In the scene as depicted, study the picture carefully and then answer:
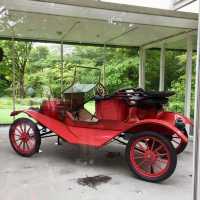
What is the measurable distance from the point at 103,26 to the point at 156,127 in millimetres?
2768

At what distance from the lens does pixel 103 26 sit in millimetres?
5465

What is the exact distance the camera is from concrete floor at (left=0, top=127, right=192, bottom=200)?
9.41 ft

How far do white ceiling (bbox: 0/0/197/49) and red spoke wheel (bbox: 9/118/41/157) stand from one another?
5.73 feet

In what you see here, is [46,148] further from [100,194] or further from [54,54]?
[54,54]

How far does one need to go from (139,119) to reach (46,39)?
4677mm

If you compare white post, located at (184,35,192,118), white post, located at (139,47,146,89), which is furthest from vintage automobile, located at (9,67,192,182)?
white post, located at (139,47,146,89)

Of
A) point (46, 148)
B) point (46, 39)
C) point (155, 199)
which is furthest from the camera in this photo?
point (46, 39)

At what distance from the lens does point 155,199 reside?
9.20 feet

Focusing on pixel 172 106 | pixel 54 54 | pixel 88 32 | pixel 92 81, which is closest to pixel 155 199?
pixel 92 81

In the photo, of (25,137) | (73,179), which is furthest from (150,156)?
(25,137)

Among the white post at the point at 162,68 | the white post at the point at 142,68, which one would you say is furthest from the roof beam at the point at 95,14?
the white post at the point at 142,68

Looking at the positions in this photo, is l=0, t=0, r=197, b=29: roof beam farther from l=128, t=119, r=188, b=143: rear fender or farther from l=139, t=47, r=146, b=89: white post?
l=139, t=47, r=146, b=89: white post

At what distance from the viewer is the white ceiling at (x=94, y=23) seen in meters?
4.10

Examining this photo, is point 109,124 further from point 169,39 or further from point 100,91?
point 169,39
